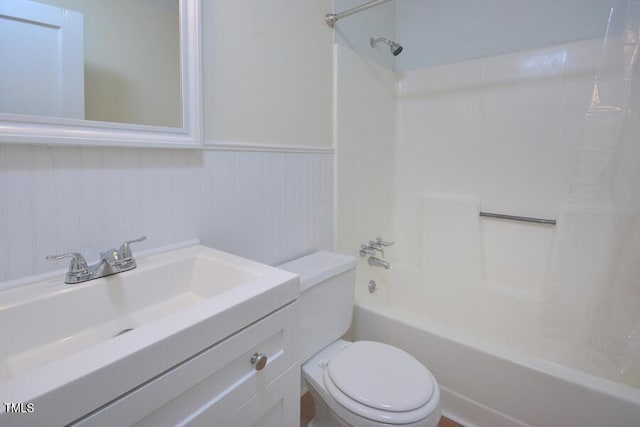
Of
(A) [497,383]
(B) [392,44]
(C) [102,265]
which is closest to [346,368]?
(A) [497,383]

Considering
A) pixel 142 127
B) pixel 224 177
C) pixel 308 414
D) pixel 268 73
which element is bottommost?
pixel 308 414

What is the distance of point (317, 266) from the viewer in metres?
1.31

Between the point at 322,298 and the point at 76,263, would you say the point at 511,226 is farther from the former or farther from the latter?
the point at 76,263

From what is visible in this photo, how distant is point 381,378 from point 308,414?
62cm

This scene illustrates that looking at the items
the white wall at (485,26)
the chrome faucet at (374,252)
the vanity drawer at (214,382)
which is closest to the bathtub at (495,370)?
the chrome faucet at (374,252)

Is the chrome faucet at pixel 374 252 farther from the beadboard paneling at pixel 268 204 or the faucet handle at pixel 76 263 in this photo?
the faucet handle at pixel 76 263

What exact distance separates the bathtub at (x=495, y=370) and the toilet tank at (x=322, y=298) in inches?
9.2

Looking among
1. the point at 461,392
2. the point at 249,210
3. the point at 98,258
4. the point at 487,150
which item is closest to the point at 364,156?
the point at 487,150

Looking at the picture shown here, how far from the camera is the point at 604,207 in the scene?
1230 mm

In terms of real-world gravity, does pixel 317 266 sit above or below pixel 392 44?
below

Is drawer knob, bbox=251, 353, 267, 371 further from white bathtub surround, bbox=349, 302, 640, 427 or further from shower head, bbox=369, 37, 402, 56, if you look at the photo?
shower head, bbox=369, 37, 402, 56

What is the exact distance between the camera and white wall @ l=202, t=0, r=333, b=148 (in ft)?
3.65

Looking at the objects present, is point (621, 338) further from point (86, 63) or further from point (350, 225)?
point (86, 63)

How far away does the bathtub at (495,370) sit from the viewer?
1.04 meters
